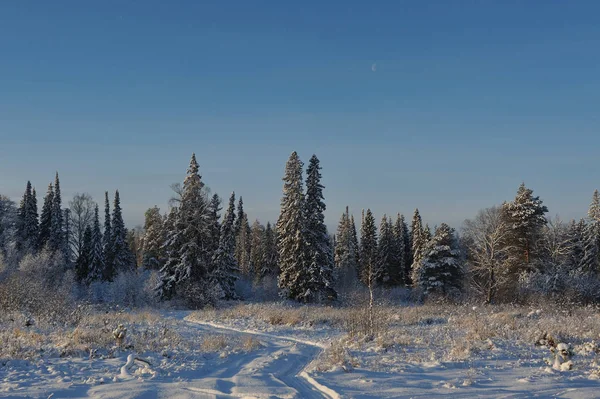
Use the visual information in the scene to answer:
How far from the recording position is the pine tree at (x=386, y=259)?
64375 mm

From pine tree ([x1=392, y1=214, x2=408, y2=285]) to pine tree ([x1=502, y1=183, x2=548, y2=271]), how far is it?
1152 inches

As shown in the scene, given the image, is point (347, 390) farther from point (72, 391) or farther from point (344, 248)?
point (344, 248)

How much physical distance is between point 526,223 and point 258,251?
1644 inches

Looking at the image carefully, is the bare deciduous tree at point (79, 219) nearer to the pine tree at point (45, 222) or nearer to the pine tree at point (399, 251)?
the pine tree at point (45, 222)

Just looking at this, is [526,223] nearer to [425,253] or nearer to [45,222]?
[425,253]

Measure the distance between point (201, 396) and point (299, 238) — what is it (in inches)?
1151

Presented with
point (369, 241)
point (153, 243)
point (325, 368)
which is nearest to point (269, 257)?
point (369, 241)

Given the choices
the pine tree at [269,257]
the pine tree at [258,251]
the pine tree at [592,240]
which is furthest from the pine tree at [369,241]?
the pine tree at [592,240]

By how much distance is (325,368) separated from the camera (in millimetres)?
9352

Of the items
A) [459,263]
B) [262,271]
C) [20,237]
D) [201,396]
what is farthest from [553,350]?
[20,237]

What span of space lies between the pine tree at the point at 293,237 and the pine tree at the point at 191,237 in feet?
22.3

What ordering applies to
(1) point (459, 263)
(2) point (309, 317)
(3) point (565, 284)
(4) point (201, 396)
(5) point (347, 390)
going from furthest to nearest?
(1) point (459, 263) < (3) point (565, 284) < (2) point (309, 317) < (5) point (347, 390) < (4) point (201, 396)

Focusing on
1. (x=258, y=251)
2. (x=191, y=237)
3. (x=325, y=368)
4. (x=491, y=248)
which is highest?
(x=191, y=237)

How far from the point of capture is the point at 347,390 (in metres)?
7.58
